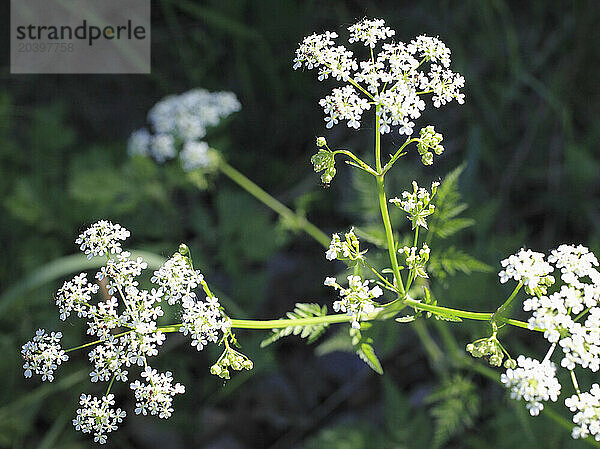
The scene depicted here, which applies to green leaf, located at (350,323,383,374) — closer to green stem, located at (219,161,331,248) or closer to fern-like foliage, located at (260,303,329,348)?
fern-like foliage, located at (260,303,329,348)

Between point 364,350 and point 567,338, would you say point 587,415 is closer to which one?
point 567,338

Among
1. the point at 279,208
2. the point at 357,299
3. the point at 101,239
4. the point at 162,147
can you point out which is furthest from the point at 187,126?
the point at 357,299

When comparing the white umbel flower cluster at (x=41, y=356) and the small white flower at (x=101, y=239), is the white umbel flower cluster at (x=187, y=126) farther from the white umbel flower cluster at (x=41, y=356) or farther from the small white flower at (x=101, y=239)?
the white umbel flower cluster at (x=41, y=356)

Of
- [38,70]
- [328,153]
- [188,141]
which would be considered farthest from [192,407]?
[38,70]

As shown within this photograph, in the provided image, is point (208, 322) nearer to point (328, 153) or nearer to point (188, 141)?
point (328, 153)

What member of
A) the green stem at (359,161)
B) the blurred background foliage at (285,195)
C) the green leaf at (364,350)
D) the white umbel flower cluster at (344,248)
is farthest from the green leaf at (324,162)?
the blurred background foliage at (285,195)

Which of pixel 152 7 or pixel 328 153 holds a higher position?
pixel 152 7
